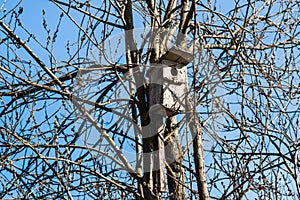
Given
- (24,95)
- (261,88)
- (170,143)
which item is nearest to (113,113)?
(170,143)

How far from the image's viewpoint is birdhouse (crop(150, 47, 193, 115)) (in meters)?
3.49

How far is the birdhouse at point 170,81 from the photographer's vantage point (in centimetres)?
349

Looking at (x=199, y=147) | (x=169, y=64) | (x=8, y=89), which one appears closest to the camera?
(x=199, y=147)

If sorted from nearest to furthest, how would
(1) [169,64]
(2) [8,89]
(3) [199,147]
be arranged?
(3) [199,147] → (1) [169,64] → (2) [8,89]

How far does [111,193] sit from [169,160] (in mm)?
549

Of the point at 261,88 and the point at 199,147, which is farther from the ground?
the point at 261,88

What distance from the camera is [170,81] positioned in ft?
11.6

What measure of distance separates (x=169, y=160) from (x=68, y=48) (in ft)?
3.80

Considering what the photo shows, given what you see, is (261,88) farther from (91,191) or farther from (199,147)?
(91,191)

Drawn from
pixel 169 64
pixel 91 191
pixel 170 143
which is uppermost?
pixel 169 64

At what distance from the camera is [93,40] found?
3.43m

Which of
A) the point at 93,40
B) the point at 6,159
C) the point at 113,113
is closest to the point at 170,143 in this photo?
the point at 113,113

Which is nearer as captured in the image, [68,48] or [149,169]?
[149,169]

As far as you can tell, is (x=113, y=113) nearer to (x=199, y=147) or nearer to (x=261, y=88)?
(x=199, y=147)
